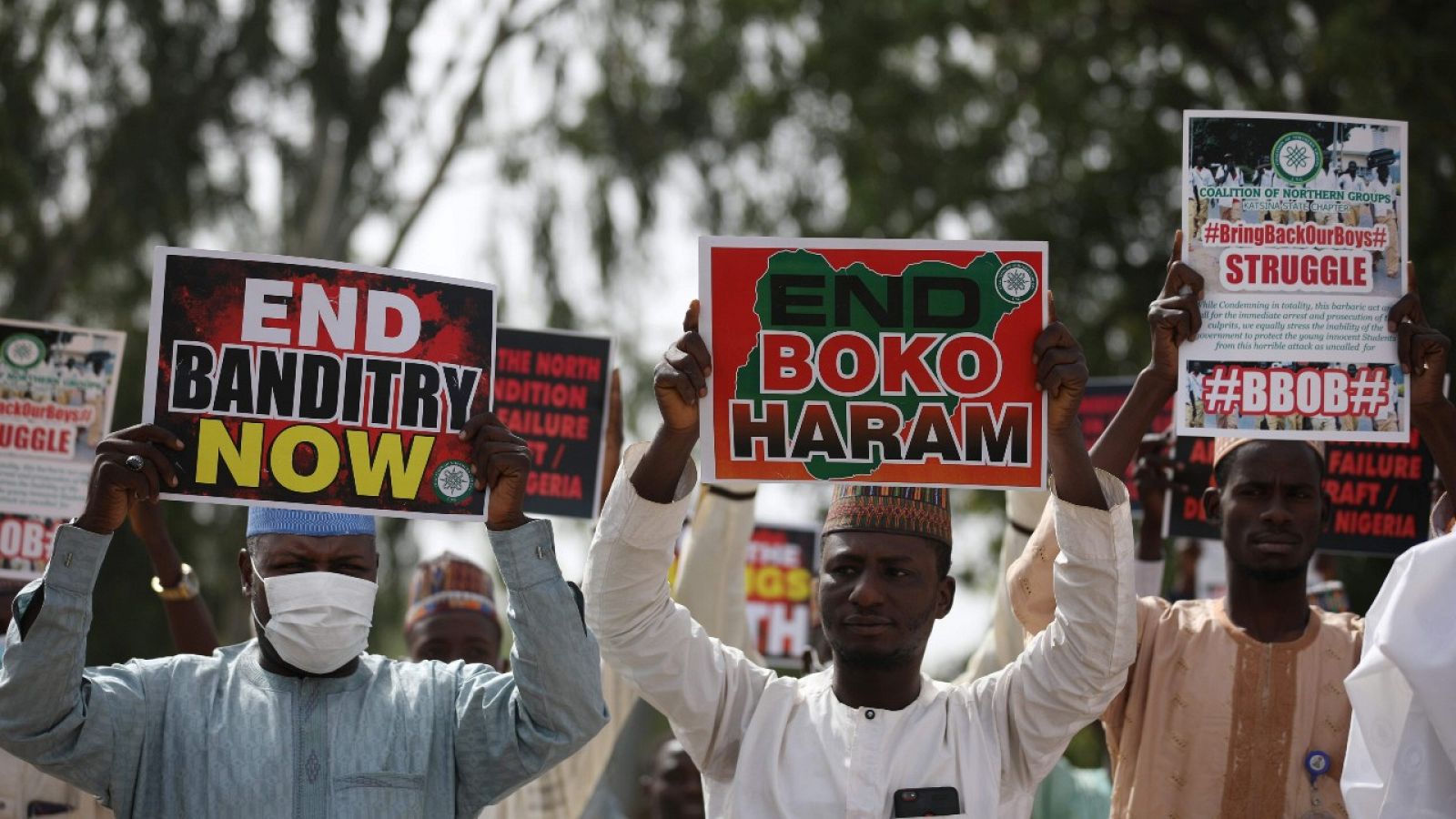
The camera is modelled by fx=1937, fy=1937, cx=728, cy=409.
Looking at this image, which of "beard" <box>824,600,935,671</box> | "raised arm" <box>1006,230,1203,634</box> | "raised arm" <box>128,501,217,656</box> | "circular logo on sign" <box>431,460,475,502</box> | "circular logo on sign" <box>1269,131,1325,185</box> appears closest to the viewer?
"circular logo on sign" <box>431,460,475,502</box>

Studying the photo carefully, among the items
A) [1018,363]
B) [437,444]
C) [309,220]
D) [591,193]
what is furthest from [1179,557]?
[309,220]

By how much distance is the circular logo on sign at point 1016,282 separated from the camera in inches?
188

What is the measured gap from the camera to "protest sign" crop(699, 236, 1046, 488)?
4.76 metres

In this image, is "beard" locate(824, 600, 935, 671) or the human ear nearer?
"beard" locate(824, 600, 935, 671)

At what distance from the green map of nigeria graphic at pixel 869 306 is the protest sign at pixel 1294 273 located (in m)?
0.67

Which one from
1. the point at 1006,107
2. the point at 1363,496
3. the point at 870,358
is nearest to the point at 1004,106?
the point at 1006,107

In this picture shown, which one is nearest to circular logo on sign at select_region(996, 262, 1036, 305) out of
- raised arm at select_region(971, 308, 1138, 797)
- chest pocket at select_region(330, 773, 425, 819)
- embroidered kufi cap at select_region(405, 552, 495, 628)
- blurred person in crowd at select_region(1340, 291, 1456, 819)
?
raised arm at select_region(971, 308, 1138, 797)

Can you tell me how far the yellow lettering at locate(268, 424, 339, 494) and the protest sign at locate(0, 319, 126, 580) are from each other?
1.69m

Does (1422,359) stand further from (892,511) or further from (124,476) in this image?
(124,476)

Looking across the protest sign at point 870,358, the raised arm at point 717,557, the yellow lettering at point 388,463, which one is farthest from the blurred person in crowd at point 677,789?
the yellow lettering at point 388,463

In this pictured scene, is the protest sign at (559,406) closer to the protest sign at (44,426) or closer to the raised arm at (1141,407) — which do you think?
the protest sign at (44,426)

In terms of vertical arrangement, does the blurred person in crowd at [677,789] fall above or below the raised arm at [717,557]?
below

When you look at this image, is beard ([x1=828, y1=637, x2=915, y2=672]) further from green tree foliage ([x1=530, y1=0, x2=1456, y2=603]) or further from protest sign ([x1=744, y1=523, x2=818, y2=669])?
green tree foliage ([x1=530, y1=0, x2=1456, y2=603])

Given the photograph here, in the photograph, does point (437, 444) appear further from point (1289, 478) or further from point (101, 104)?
point (101, 104)
